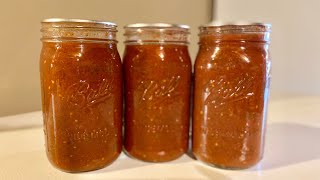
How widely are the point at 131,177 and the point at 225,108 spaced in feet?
0.63

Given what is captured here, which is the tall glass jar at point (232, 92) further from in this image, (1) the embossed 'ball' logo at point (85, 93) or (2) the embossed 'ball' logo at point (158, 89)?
(1) the embossed 'ball' logo at point (85, 93)

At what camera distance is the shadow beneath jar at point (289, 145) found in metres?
0.59

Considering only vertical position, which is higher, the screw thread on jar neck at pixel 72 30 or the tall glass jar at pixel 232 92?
Result: the screw thread on jar neck at pixel 72 30

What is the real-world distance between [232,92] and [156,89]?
13 cm

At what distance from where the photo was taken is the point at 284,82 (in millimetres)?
1359

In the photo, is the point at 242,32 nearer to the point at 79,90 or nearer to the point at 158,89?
the point at 158,89

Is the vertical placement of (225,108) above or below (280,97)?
above

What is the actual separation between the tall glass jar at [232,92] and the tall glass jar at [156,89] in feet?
0.11

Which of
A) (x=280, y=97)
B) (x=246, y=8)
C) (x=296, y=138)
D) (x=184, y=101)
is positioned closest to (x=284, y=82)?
(x=280, y=97)

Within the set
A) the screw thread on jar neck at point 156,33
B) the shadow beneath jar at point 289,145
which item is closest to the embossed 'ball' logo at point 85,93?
the screw thread on jar neck at point 156,33

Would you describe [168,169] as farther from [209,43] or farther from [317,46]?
[317,46]

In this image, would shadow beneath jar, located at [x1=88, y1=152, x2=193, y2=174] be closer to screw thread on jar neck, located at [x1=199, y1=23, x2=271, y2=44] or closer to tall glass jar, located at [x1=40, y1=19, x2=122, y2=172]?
tall glass jar, located at [x1=40, y1=19, x2=122, y2=172]

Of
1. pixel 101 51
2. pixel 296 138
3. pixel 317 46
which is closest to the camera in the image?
pixel 101 51

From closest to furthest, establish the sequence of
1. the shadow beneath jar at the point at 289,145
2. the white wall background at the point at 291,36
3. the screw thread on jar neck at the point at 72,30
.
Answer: the screw thread on jar neck at the point at 72,30 → the shadow beneath jar at the point at 289,145 → the white wall background at the point at 291,36
